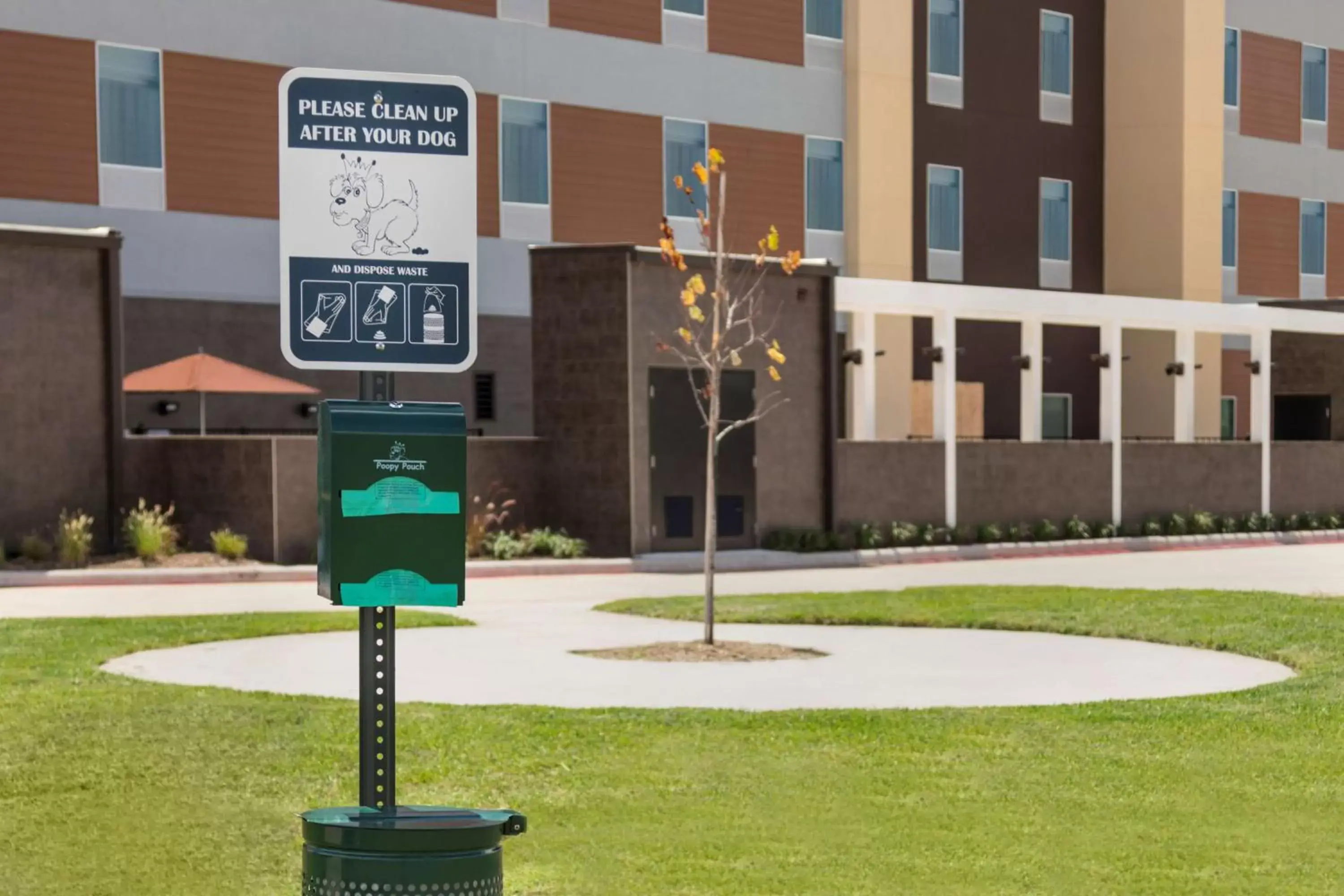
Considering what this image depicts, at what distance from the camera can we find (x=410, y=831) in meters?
5.27

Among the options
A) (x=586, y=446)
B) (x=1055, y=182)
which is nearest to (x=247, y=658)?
(x=586, y=446)

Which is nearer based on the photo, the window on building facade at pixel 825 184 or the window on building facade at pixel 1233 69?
the window on building facade at pixel 825 184

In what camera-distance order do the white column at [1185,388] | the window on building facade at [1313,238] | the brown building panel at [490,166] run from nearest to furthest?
the brown building panel at [490,166] < the white column at [1185,388] < the window on building facade at [1313,238]

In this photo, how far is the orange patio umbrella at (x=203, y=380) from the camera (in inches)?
1180

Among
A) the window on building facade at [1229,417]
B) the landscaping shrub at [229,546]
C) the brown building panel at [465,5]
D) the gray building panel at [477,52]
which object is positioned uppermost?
the brown building panel at [465,5]

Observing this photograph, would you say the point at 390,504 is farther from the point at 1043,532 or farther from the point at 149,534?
the point at 1043,532

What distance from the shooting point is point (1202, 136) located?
48438 millimetres

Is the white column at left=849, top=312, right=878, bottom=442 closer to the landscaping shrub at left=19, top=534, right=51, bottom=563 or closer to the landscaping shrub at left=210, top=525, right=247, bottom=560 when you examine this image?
the landscaping shrub at left=210, top=525, right=247, bottom=560

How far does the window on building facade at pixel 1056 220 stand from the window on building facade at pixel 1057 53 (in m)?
2.27

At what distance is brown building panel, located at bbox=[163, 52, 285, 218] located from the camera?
3300 cm

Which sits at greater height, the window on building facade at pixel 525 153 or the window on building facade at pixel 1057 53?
the window on building facade at pixel 1057 53

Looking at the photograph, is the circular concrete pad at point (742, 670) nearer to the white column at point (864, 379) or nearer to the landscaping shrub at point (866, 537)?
the landscaping shrub at point (866, 537)

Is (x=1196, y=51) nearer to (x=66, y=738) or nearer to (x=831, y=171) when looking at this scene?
(x=831, y=171)

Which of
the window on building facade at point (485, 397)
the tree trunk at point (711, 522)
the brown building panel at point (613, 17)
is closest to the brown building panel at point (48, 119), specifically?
the window on building facade at point (485, 397)
